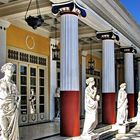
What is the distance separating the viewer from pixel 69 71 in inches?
299

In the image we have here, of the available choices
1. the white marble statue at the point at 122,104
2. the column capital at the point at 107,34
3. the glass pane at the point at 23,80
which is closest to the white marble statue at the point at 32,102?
the glass pane at the point at 23,80

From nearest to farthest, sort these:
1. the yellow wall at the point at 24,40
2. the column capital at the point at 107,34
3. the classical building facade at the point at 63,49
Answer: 1. the classical building facade at the point at 63,49
2. the yellow wall at the point at 24,40
3. the column capital at the point at 107,34

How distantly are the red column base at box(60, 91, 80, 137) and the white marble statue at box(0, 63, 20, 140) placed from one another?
9.39 feet

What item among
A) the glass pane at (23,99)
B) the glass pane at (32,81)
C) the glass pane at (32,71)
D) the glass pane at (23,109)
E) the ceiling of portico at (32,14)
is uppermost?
the ceiling of portico at (32,14)

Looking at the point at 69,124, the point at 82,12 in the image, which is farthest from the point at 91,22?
the point at 69,124

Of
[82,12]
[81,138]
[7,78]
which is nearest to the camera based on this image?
[7,78]

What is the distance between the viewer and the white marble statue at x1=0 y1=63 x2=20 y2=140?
15.1 ft

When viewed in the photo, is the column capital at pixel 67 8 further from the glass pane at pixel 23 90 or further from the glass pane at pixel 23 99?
the glass pane at pixel 23 99

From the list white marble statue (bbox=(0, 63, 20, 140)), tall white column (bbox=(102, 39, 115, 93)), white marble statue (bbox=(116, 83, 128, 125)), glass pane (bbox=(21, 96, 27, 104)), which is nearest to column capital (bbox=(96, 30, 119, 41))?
tall white column (bbox=(102, 39, 115, 93))

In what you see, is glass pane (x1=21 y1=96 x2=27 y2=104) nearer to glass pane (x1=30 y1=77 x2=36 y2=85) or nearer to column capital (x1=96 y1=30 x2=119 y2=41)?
glass pane (x1=30 y1=77 x2=36 y2=85)

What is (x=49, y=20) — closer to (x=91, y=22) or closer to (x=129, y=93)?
(x=91, y=22)

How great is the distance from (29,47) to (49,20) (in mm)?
1369

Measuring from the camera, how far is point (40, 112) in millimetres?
12516

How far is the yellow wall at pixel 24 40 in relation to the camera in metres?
10.8
